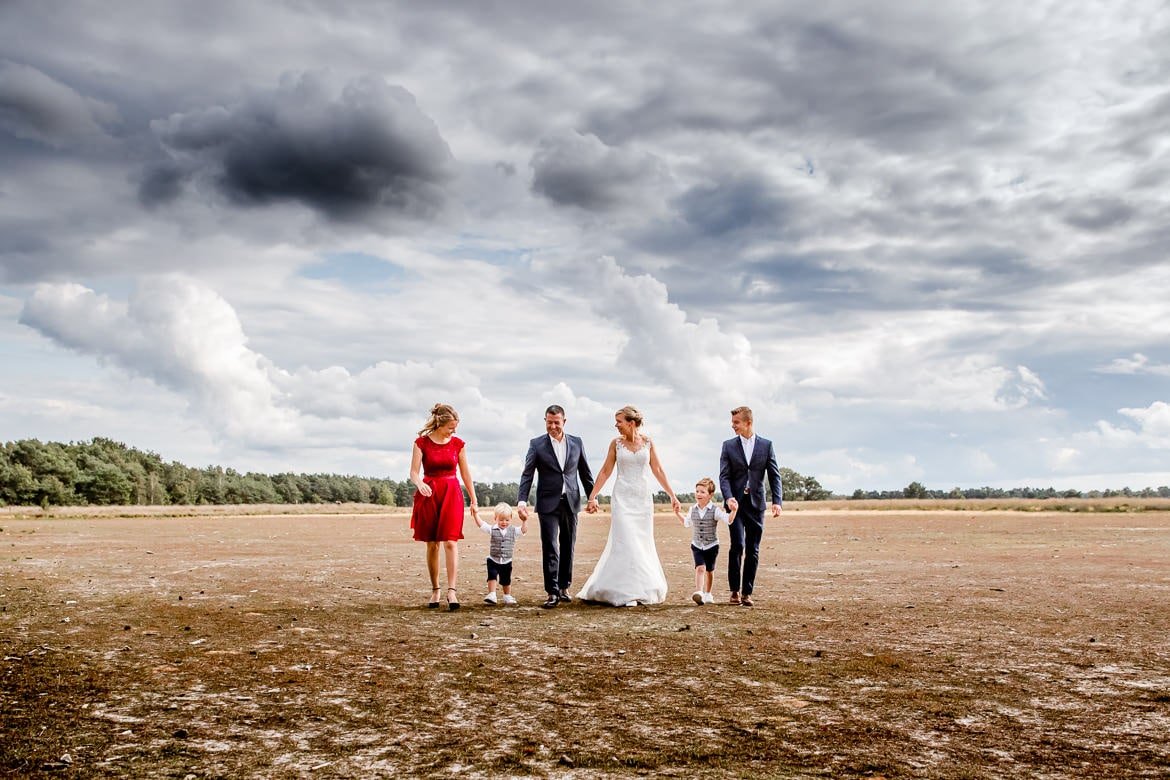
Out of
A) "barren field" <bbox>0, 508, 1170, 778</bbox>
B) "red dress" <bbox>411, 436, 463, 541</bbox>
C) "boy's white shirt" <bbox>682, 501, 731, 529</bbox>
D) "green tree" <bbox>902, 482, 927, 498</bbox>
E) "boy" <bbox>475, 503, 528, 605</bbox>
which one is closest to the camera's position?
"barren field" <bbox>0, 508, 1170, 778</bbox>

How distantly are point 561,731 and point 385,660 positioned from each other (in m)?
2.68

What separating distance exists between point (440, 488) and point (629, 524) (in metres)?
2.58

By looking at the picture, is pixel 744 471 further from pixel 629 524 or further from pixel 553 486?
pixel 553 486

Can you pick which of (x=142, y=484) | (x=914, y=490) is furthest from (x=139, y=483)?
(x=914, y=490)

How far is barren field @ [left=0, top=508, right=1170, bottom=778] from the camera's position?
15.4ft

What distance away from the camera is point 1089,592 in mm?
12500

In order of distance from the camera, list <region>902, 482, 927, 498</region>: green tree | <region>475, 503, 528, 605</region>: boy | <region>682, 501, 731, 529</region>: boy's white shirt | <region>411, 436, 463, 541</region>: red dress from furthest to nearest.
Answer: <region>902, 482, 927, 498</region>: green tree, <region>682, 501, 731, 529</region>: boy's white shirt, <region>475, 503, 528, 605</region>: boy, <region>411, 436, 463, 541</region>: red dress

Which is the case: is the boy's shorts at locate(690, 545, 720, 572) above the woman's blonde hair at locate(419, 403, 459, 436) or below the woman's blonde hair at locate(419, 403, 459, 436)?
below

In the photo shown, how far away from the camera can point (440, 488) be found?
34.2ft

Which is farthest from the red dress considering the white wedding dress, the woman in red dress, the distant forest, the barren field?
the distant forest

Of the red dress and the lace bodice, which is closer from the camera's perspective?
the red dress

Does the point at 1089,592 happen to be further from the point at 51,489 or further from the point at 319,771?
the point at 51,489

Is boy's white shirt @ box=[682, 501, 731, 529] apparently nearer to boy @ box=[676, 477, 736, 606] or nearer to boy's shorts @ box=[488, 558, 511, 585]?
boy @ box=[676, 477, 736, 606]

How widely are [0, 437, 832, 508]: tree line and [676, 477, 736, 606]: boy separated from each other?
3728 inches
